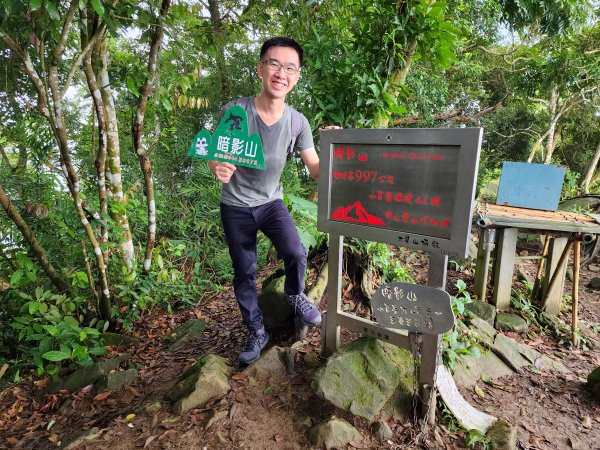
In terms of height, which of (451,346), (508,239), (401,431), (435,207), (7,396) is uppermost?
(435,207)

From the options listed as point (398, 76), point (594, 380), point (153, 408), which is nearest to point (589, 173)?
point (594, 380)

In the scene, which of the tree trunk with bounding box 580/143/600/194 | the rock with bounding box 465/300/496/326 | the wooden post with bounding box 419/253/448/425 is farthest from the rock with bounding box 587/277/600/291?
the wooden post with bounding box 419/253/448/425

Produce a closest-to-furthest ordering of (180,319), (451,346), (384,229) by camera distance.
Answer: (384,229) < (451,346) < (180,319)

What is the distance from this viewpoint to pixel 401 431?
2.01 meters

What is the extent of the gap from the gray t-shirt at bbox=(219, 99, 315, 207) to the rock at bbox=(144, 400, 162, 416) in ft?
4.40

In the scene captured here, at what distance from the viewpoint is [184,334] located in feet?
11.7

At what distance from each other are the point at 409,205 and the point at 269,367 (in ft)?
4.65

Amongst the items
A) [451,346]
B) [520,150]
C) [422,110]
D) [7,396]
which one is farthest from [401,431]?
[520,150]

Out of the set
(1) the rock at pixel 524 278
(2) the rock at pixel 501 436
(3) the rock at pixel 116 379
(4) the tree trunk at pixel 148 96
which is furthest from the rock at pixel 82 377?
(1) the rock at pixel 524 278

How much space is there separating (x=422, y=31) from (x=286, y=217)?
7.47 ft

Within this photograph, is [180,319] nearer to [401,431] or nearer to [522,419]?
[401,431]

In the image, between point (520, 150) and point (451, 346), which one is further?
point (520, 150)

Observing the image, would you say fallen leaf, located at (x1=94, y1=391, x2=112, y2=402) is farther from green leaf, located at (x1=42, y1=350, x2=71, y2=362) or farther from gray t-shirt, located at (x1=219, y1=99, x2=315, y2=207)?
gray t-shirt, located at (x1=219, y1=99, x2=315, y2=207)

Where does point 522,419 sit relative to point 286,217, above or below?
below
